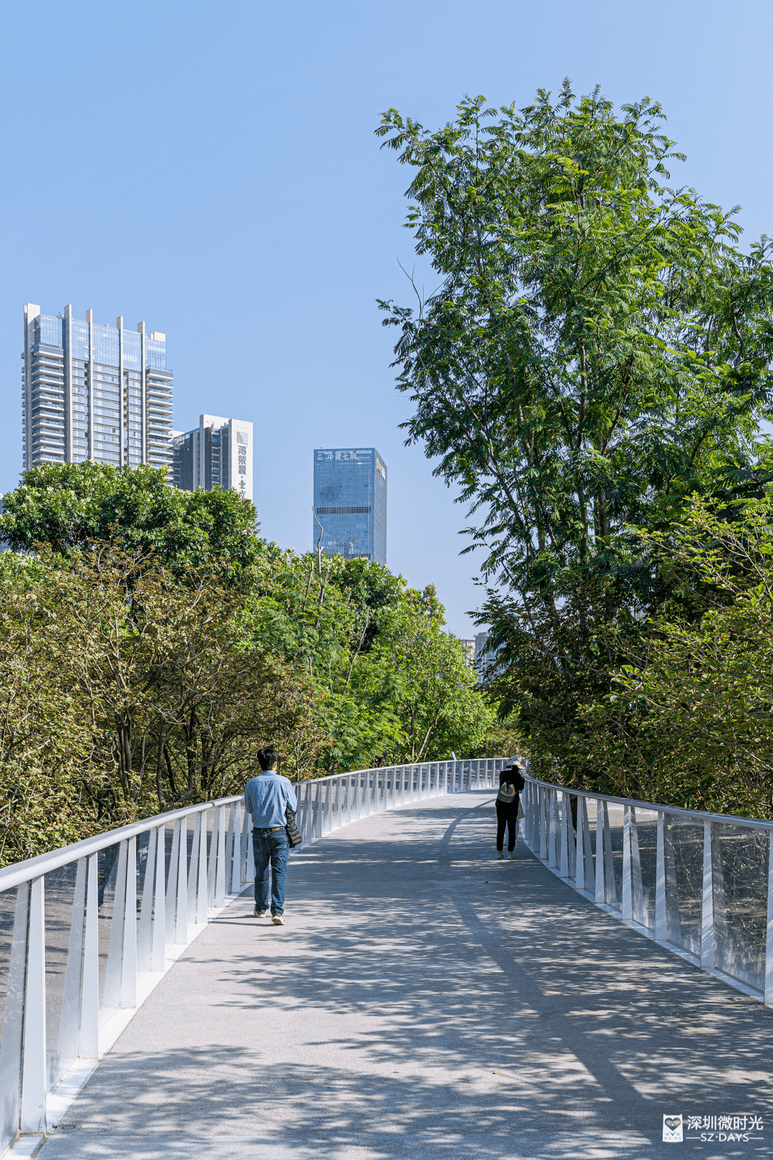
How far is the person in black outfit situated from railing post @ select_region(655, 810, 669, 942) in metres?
6.94

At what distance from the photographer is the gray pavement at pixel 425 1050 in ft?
15.1

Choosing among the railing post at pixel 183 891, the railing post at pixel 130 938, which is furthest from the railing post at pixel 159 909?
the railing post at pixel 183 891

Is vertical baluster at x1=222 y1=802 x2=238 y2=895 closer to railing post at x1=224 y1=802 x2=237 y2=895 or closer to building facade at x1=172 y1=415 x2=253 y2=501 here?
railing post at x1=224 y1=802 x2=237 y2=895

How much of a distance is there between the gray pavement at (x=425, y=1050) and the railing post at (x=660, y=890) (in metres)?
0.19

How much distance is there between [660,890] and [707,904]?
1.28 metres

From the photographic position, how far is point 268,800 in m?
10.9

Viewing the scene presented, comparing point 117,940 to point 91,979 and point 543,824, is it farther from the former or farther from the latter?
point 543,824

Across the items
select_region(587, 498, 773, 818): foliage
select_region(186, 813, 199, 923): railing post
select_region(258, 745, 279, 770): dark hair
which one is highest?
select_region(587, 498, 773, 818): foliage

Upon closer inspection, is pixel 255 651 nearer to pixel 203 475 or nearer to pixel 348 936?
pixel 348 936

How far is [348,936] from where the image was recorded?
9.71m

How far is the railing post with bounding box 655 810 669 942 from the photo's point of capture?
9.20m

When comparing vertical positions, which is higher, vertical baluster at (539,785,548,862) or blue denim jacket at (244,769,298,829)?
blue denim jacket at (244,769,298,829)

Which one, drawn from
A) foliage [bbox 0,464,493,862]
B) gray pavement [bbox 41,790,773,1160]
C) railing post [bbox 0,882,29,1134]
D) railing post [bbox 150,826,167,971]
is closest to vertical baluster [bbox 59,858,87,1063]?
gray pavement [bbox 41,790,773,1160]

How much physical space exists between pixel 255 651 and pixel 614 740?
6090mm
